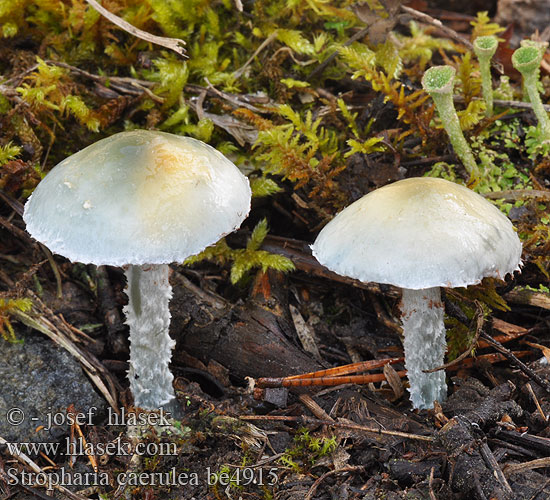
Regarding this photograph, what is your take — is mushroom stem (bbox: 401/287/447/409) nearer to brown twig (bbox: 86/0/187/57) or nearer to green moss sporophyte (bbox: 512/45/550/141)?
green moss sporophyte (bbox: 512/45/550/141)

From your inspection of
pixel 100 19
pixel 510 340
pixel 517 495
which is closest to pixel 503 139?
pixel 510 340

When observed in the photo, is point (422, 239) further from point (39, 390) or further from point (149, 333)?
point (39, 390)

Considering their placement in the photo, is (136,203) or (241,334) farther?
(241,334)

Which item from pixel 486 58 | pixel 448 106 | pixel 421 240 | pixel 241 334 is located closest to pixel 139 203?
pixel 421 240

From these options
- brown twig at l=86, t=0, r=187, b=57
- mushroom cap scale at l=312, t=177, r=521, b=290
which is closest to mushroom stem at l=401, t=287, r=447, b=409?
mushroom cap scale at l=312, t=177, r=521, b=290

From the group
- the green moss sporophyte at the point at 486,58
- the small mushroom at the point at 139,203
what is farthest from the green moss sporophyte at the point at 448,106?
the small mushroom at the point at 139,203

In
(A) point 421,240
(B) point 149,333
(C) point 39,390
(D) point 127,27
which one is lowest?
(C) point 39,390
